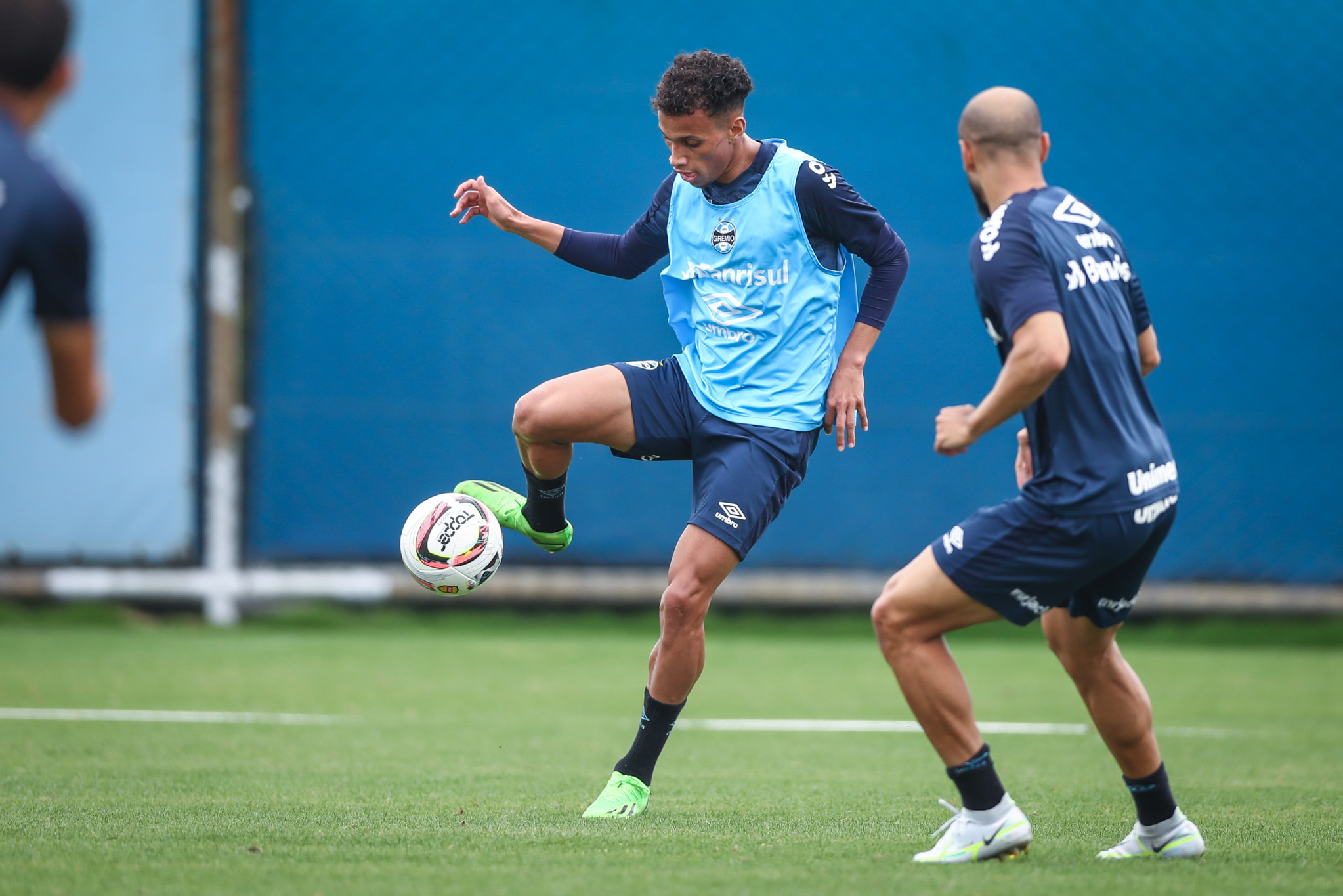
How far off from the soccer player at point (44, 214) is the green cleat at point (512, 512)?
2.39 m

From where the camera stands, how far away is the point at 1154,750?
12.9 feet

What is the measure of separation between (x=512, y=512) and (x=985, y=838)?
8.00 ft

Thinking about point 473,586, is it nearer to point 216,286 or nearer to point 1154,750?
point 1154,750

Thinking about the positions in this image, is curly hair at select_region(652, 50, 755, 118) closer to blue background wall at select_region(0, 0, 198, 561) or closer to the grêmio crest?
the grêmio crest

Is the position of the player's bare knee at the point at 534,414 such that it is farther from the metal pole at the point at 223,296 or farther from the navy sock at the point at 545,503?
the metal pole at the point at 223,296

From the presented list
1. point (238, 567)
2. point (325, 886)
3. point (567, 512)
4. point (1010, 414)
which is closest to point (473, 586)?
point (325, 886)

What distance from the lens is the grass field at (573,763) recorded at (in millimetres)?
3525

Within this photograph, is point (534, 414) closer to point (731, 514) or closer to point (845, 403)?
point (731, 514)

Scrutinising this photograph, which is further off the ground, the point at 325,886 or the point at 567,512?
the point at 325,886

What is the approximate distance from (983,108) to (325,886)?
2679 millimetres

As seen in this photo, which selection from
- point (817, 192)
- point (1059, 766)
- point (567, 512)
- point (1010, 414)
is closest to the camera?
point (1010, 414)

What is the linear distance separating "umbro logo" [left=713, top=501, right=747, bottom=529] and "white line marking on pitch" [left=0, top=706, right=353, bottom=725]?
3.00 metres

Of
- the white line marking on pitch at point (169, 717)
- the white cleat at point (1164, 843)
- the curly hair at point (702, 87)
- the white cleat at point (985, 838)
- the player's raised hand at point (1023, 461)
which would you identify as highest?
the curly hair at point (702, 87)

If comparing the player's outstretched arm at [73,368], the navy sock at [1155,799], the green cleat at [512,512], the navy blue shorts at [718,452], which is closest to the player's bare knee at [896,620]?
the navy sock at [1155,799]
